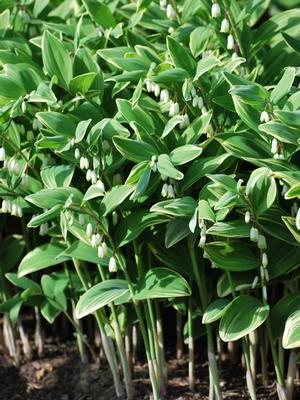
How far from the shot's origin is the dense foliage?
2.68 meters

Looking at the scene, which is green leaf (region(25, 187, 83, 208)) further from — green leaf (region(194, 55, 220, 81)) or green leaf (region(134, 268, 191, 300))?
green leaf (region(194, 55, 220, 81))

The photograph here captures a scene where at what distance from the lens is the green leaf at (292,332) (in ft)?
8.68

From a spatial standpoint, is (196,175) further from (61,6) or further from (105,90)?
(61,6)

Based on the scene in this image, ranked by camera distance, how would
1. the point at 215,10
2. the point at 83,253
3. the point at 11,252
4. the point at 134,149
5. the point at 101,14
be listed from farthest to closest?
the point at 11,252
the point at 101,14
the point at 83,253
the point at 215,10
the point at 134,149

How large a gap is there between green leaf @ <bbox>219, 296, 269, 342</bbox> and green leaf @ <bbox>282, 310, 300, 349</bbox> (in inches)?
3.5

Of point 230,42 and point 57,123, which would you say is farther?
point 230,42

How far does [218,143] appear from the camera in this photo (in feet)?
9.65

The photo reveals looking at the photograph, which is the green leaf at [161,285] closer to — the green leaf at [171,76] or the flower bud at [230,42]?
the green leaf at [171,76]

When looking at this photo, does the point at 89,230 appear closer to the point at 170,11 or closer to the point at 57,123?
the point at 57,123

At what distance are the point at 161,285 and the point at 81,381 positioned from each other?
88 centimetres

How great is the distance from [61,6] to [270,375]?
2.08 metres

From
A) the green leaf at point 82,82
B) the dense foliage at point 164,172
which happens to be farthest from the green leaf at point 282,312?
the green leaf at point 82,82

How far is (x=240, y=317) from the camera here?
2797 millimetres

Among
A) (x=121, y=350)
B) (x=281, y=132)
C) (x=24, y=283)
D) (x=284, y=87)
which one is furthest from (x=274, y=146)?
(x=24, y=283)
